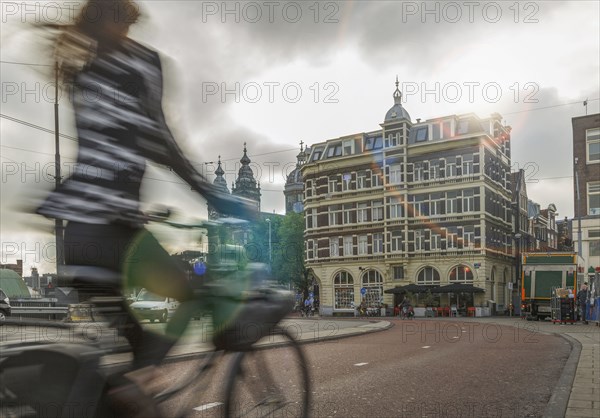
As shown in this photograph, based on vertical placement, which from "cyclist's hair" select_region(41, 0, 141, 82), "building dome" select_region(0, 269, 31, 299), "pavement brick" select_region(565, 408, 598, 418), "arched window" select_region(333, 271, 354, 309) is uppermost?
"cyclist's hair" select_region(41, 0, 141, 82)

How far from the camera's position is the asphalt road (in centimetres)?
345

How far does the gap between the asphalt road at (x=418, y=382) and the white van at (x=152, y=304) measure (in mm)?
265

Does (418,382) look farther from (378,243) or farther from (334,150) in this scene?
(334,150)

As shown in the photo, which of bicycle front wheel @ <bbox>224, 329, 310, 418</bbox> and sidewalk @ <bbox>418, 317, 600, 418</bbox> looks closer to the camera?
bicycle front wheel @ <bbox>224, 329, 310, 418</bbox>

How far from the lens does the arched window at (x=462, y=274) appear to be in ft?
146

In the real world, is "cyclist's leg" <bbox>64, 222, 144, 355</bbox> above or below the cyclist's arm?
below

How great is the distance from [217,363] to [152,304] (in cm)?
46

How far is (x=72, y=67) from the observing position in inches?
97.9

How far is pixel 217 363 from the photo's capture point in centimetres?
296

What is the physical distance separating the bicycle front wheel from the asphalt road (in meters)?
0.05

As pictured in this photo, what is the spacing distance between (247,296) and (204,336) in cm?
32

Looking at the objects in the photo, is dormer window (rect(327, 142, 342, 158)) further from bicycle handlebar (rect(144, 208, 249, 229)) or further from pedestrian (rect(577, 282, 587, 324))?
bicycle handlebar (rect(144, 208, 249, 229))

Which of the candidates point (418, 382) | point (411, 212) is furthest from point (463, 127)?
point (418, 382)

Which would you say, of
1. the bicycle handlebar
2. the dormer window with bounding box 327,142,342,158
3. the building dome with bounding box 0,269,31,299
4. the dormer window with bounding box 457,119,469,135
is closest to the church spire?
the dormer window with bounding box 327,142,342,158
